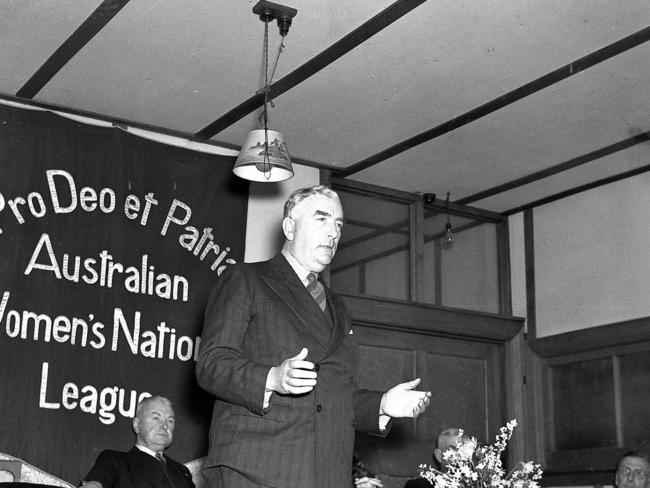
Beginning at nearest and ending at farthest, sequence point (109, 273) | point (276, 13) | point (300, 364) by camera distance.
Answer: point (300, 364) < point (276, 13) < point (109, 273)

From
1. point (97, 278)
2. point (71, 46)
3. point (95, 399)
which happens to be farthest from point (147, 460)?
point (71, 46)

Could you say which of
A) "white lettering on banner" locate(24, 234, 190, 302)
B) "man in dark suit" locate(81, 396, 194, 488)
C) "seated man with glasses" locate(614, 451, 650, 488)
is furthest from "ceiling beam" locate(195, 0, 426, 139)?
"seated man with glasses" locate(614, 451, 650, 488)

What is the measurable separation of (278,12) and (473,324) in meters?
3.19

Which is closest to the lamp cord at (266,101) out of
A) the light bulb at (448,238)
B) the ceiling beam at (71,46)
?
the ceiling beam at (71,46)

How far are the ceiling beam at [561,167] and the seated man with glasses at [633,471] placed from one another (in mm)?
1812

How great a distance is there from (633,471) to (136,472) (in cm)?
283

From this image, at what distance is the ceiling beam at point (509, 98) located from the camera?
4.25 metres

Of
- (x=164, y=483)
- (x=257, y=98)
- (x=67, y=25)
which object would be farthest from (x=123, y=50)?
(x=164, y=483)

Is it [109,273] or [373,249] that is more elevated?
[373,249]

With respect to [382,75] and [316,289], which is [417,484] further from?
[316,289]

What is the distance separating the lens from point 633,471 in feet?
17.3

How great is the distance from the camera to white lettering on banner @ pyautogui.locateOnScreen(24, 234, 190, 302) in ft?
16.1

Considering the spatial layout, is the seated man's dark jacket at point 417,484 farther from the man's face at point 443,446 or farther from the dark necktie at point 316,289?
the dark necktie at point 316,289

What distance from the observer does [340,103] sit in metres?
4.91
